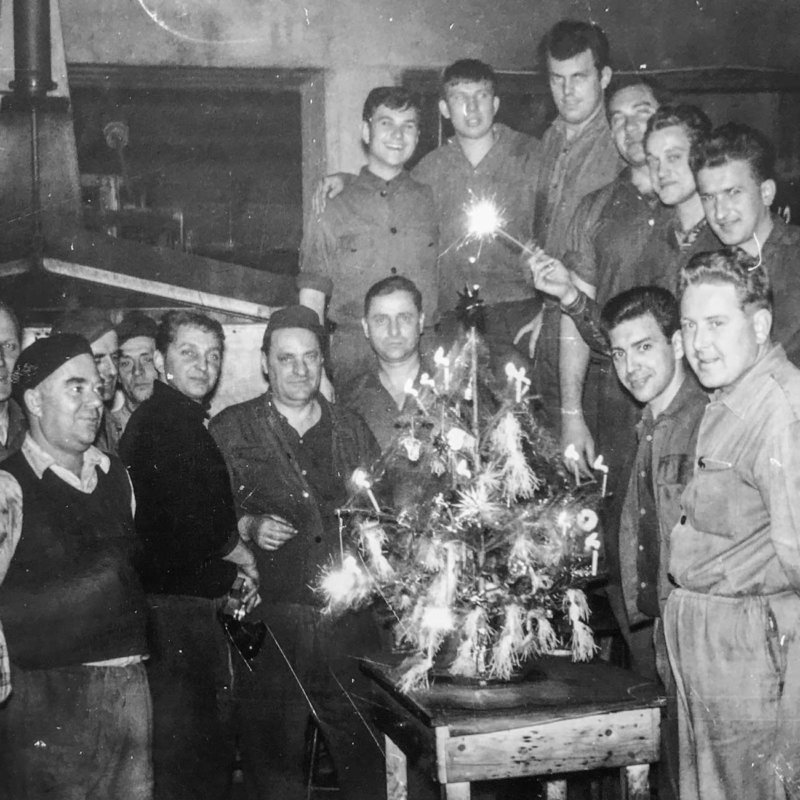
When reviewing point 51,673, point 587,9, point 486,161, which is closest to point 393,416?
point 486,161

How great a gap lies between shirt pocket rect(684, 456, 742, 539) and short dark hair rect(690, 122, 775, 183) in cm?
129

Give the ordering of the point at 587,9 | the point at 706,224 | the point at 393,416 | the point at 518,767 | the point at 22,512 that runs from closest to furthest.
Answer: the point at 518,767
the point at 22,512
the point at 706,224
the point at 393,416
the point at 587,9

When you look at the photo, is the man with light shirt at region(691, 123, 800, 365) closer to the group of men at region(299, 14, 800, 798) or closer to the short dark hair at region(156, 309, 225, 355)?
the group of men at region(299, 14, 800, 798)

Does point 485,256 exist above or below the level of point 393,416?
above

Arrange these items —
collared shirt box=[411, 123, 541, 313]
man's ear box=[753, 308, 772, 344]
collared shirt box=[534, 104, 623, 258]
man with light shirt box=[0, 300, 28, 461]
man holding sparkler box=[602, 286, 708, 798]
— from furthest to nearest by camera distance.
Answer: collared shirt box=[411, 123, 541, 313] → collared shirt box=[534, 104, 623, 258] → man with light shirt box=[0, 300, 28, 461] → man holding sparkler box=[602, 286, 708, 798] → man's ear box=[753, 308, 772, 344]

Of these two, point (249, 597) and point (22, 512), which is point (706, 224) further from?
point (22, 512)

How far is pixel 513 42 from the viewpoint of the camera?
15.8 feet

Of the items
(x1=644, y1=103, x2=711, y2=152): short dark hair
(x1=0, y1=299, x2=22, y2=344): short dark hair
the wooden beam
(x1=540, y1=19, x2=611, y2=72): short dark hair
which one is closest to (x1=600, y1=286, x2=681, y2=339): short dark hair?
(x1=644, y1=103, x2=711, y2=152): short dark hair

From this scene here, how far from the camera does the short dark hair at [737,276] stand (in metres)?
3.08

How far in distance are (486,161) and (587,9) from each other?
0.87 m

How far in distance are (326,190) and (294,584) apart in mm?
1982

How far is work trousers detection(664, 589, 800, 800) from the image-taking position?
2857mm

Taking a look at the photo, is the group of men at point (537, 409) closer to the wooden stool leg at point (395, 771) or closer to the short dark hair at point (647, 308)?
the short dark hair at point (647, 308)

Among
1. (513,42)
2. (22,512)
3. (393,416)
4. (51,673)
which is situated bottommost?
(51,673)
